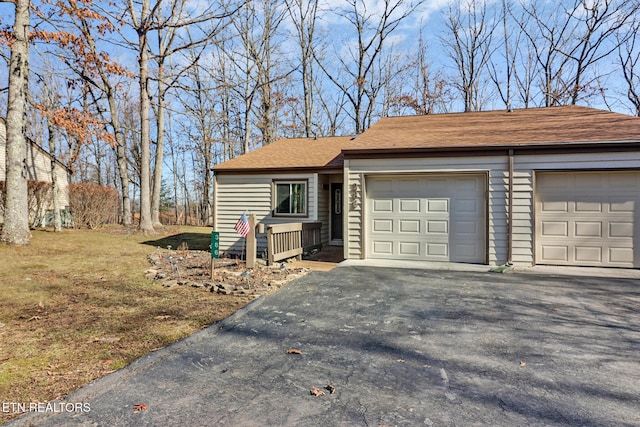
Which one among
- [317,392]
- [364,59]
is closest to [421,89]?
[364,59]

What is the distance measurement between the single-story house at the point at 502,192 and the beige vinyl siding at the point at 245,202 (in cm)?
239

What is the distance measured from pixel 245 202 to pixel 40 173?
37.5 ft

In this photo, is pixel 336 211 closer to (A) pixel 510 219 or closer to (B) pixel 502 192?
(B) pixel 502 192

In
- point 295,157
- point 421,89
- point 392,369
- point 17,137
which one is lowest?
point 392,369

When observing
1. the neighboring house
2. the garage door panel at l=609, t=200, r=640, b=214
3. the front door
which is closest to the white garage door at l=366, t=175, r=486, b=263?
the garage door panel at l=609, t=200, r=640, b=214

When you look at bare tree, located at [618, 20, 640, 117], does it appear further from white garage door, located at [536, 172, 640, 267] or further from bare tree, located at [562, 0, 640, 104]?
white garage door, located at [536, 172, 640, 267]

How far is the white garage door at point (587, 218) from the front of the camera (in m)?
7.30

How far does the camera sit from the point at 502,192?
7.79 meters

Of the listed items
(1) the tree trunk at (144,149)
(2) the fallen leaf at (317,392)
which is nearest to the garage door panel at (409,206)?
(2) the fallen leaf at (317,392)

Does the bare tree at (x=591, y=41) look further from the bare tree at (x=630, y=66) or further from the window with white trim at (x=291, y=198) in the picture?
the window with white trim at (x=291, y=198)

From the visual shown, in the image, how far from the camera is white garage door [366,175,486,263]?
812cm

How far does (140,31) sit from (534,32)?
21171mm

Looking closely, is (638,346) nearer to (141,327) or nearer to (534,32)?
(141,327)

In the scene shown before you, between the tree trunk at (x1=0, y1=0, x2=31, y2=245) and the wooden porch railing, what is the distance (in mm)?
6249
